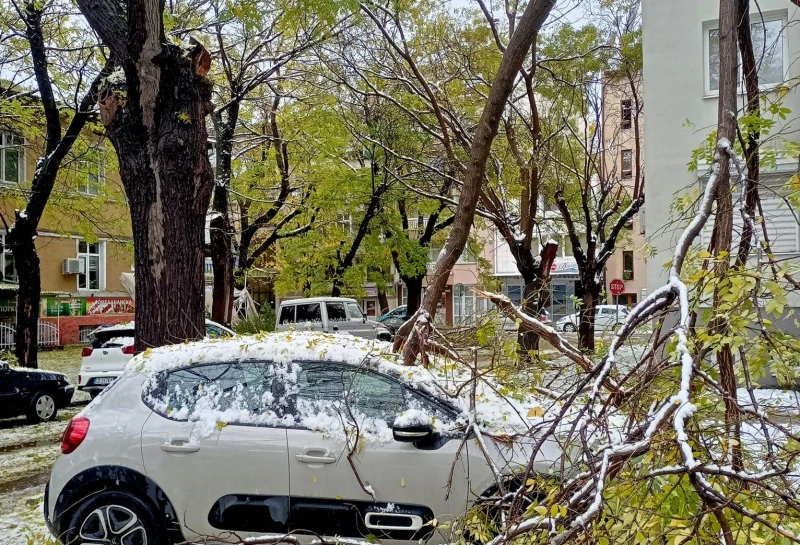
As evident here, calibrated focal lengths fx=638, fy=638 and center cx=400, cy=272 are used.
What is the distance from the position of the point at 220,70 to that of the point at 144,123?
38.0ft

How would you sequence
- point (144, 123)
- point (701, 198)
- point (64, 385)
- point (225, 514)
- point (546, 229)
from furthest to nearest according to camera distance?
point (546, 229) < point (64, 385) < point (144, 123) < point (225, 514) < point (701, 198)

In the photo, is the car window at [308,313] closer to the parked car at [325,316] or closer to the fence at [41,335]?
the parked car at [325,316]

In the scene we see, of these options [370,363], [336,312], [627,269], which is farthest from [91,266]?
[627,269]

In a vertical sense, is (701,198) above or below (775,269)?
above

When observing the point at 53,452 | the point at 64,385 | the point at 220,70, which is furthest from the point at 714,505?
the point at 220,70

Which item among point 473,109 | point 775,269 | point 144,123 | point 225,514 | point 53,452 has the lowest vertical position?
point 53,452

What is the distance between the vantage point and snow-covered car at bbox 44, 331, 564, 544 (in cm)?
431

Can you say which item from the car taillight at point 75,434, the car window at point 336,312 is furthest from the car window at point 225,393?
the car window at point 336,312

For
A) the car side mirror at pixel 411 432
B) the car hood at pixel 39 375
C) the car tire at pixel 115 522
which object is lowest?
the car tire at pixel 115 522

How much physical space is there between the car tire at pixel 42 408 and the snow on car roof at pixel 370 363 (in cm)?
733

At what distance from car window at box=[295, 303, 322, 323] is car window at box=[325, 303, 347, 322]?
1.04 ft

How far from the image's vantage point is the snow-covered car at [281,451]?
4312 millimetres

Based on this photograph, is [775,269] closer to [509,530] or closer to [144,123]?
[509,530]

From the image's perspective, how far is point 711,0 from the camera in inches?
505
